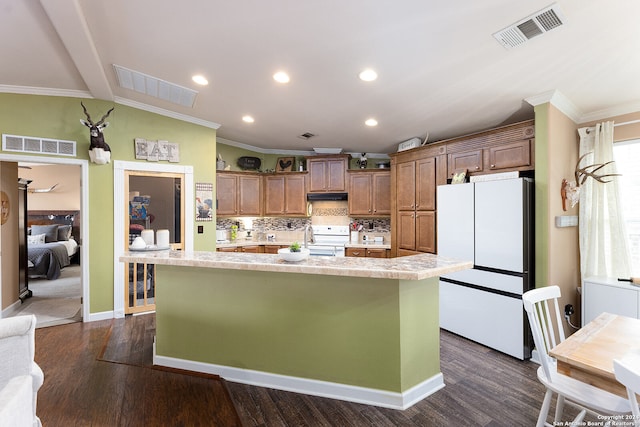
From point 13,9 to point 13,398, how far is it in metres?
2.62

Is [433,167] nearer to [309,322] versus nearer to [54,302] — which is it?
[309,322]

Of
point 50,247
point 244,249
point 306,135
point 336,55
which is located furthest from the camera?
point 50,247

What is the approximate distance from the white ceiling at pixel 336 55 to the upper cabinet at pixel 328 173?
1.58 m

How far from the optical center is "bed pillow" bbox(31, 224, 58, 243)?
723 centimetres

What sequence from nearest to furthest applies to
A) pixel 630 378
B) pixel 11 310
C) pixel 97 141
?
pixel 630 378 → pixel 97 141 → pixel 11 310

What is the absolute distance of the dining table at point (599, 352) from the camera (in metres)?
1.34

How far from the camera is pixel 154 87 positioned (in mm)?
3352

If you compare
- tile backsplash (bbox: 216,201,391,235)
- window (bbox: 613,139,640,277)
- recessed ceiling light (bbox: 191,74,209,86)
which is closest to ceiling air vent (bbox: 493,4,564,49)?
window (bbox: 613,139,640,277)

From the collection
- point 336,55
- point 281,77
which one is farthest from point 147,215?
point 336,55

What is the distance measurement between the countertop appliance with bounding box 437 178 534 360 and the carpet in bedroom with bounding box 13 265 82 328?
15.4 feet

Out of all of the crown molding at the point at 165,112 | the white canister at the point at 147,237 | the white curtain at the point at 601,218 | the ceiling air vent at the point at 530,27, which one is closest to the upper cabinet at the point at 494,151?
the white curtain at the point at 601,218

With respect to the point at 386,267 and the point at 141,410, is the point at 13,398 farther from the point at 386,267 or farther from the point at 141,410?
the point at 386,267

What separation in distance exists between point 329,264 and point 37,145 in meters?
3.77

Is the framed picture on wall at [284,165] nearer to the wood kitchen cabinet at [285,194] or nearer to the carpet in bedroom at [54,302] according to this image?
the wood kitchen cabinet at [285,194]
